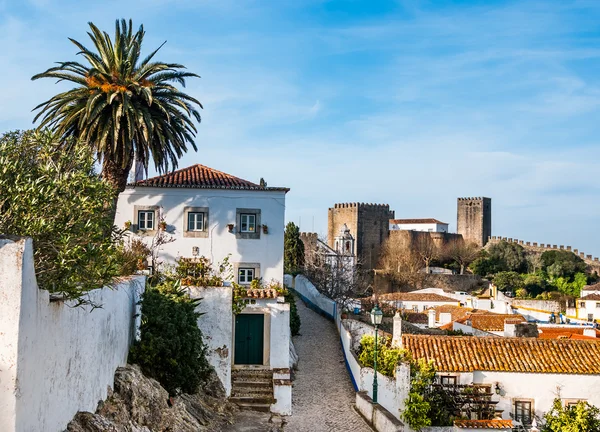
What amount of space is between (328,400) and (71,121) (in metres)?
10.9

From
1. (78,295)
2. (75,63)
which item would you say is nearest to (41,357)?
(78,295)

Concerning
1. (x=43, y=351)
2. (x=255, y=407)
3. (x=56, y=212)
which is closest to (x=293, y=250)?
(x=255, y=407)

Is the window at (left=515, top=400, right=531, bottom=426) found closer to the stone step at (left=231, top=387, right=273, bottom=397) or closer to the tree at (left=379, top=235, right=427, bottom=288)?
the stone step at (left=231, top=387, right=273, bottom=397)

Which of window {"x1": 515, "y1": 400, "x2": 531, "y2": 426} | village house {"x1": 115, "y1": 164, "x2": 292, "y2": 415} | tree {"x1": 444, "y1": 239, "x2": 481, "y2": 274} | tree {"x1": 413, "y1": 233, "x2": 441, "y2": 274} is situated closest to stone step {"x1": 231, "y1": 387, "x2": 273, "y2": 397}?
village house {"x1": 115, "y1": 164, "x2": 292, "y2": 415}

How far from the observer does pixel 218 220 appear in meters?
23.4

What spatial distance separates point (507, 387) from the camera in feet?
63.8

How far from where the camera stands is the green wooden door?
19234 mm

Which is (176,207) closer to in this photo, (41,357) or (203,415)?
(203,415)

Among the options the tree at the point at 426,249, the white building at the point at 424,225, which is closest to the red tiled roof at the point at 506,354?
the tree at the point at 426,249

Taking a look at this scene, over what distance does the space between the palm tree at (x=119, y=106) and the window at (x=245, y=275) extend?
4.38m

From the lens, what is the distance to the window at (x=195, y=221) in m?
23.4

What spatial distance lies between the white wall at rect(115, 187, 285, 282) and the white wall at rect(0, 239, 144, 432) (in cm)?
1212

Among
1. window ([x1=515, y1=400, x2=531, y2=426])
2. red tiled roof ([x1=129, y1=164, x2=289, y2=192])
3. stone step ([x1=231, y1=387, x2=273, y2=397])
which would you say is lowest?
window ([x1=515, y1=400, x2=531, y2=426])

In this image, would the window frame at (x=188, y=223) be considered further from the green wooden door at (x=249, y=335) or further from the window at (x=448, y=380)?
the window at (x=448, y=380)
